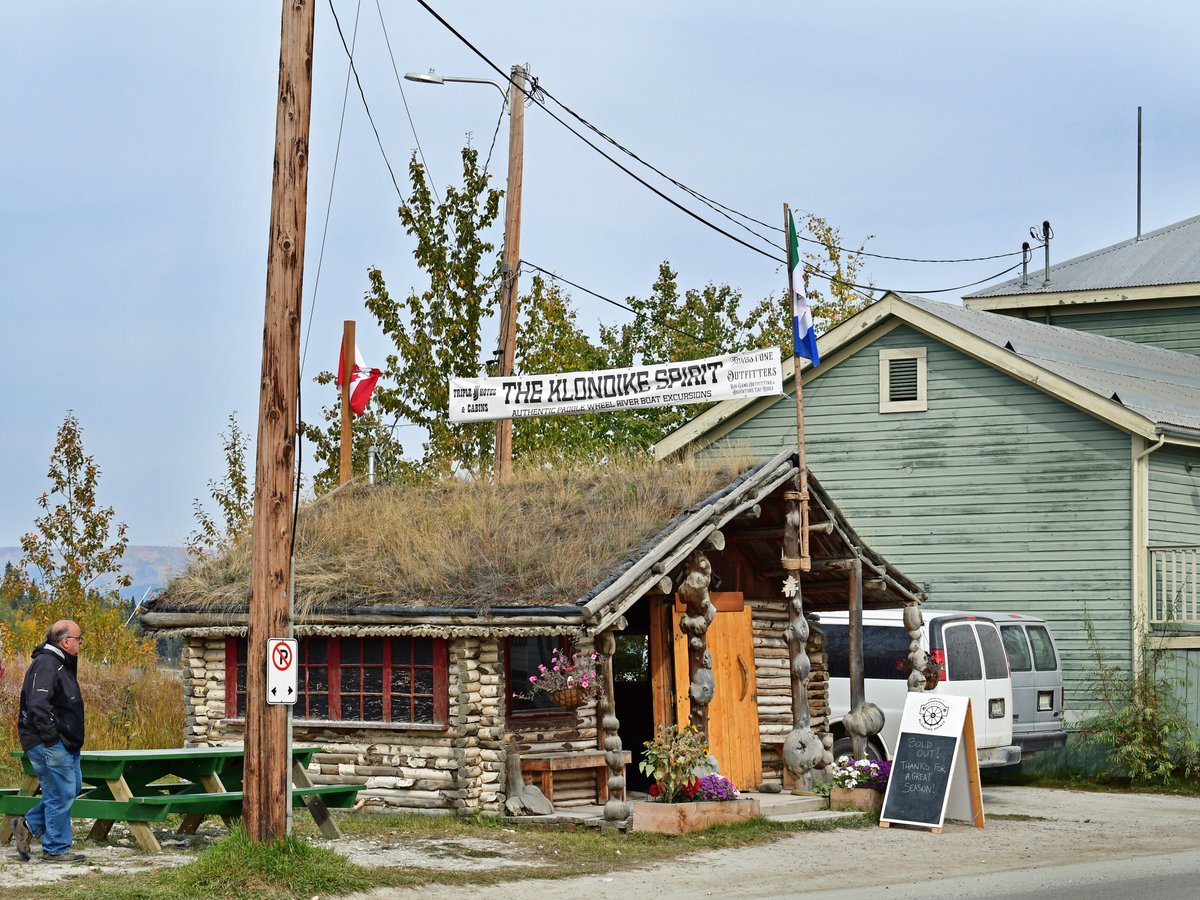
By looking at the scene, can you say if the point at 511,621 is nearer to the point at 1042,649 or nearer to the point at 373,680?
the point at 373,680

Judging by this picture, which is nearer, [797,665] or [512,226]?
[797,665]

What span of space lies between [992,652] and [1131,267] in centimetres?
1464

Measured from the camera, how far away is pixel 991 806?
61.5 ft

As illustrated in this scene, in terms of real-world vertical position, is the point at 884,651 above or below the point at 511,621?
below

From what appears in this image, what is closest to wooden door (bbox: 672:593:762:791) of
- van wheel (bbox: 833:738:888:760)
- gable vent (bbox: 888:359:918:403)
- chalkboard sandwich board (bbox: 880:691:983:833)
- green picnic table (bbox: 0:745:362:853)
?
van wheel (bbox: 833:738:888:760)

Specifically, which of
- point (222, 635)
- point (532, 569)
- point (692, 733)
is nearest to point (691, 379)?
point (532, 569)

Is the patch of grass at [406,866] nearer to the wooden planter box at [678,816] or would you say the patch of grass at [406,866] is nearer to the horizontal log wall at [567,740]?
the wooden planter box at [678,816]

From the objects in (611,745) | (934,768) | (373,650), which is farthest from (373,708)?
(934,768)

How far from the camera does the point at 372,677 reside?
53.4ft

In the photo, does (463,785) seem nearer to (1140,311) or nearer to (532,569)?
(532,569)

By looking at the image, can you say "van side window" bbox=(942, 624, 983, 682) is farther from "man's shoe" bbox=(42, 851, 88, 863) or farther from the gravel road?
"man's shoe" bbox=(42, 851, 88, 863)

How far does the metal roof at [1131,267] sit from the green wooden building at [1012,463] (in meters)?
3.84

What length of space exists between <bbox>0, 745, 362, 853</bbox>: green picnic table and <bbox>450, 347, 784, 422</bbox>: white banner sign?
642cm

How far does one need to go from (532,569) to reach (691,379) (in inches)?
144
